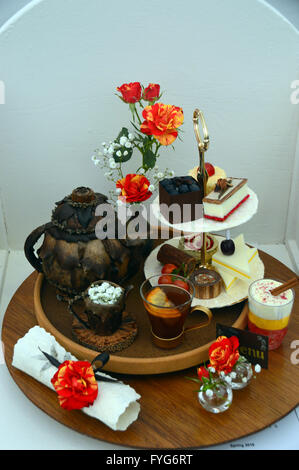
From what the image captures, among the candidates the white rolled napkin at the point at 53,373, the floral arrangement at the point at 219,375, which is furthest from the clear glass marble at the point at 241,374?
the white rolled napkin at the point at 53,373

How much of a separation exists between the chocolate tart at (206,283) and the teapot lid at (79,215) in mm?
326

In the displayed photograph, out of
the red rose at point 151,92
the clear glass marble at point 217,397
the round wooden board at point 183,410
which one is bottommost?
the round wooden board at point 183,410

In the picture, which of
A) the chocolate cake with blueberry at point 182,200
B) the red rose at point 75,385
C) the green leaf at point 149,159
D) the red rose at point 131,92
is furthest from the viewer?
the green leaf at point 149,159

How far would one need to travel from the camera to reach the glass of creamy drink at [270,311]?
1.35m

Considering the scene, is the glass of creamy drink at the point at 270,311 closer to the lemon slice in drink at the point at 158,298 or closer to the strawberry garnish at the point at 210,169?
the lemon slice in drink at the point at 158,298

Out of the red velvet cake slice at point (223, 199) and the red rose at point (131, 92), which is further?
the red rose at point (131, 92)

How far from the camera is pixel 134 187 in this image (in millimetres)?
1543

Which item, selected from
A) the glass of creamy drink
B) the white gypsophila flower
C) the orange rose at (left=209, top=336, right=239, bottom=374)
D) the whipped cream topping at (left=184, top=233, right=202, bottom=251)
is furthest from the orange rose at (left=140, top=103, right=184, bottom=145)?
the orange rose at (left=209, top=336, right=239, bottom=374)

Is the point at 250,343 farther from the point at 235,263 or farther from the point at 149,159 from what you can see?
the point at 149,159

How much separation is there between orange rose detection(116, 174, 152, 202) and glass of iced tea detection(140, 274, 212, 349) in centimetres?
28

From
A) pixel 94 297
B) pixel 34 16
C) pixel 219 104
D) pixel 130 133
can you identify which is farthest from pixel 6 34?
pixel 94 297

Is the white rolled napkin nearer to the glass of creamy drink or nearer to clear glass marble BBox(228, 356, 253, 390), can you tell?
clear glass marble BBox(228, 356, 253, 390)
